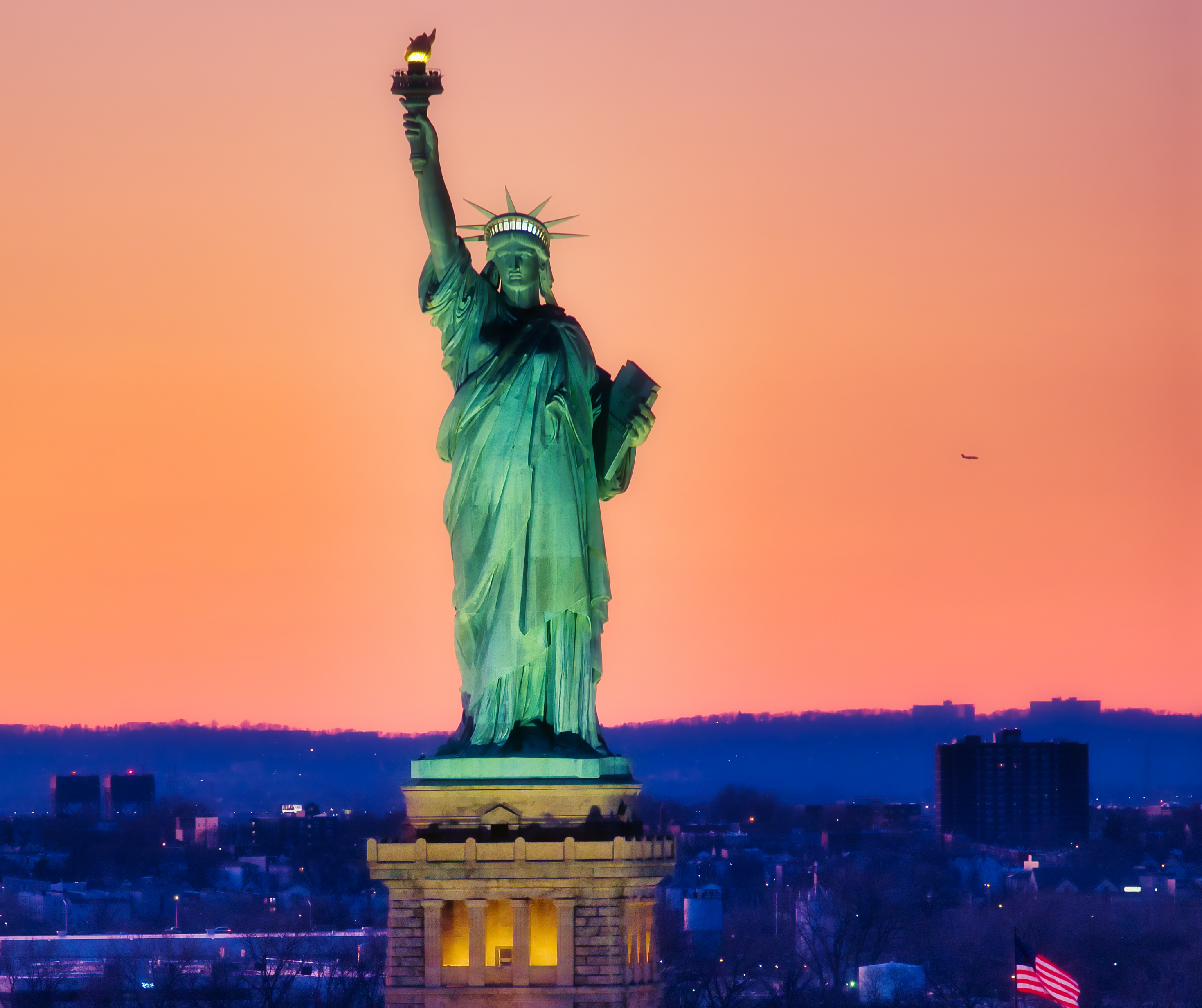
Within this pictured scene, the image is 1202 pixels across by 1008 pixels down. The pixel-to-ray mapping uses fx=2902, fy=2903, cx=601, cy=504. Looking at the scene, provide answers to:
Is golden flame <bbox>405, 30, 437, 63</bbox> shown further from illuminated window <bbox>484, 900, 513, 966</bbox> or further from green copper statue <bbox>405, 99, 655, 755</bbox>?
illuminated window <bbox>484, 900, 513, 966</bbox>

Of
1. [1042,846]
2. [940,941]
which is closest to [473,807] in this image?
[940,941]

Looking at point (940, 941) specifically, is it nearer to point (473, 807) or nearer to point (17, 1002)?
point (17, 1002)

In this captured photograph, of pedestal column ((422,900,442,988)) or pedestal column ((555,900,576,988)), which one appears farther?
pedestal column ((422,900,442,988))

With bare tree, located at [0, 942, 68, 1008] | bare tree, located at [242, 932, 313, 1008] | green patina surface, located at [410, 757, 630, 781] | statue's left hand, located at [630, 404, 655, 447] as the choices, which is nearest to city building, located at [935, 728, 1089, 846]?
bare tree, located at [242, 932, 313, 1008]

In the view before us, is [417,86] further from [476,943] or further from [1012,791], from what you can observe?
[1012,791]

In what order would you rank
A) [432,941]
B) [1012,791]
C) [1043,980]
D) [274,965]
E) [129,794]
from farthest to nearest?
[1012,791]
[129,794]
[274,965]
[1043,980]
[432,941]

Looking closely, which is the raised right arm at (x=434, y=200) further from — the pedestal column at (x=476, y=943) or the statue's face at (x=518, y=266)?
the pedestal column at (x=476, y=943)

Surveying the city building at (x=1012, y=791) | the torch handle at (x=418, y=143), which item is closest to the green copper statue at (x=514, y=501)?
the torch handle at (x=418, y=143)

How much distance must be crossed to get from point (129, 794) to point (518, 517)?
91525 mm

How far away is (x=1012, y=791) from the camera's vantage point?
126 m

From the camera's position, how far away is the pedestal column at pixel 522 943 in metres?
27.1

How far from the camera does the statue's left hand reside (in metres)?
29.1

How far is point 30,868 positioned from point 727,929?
97.8 feet

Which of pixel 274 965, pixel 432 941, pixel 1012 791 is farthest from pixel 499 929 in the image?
pixel 1012 791
